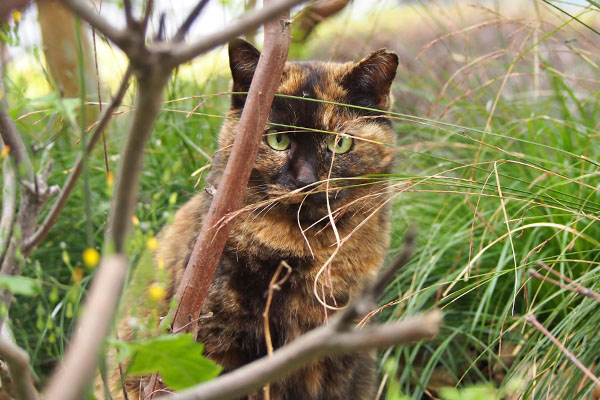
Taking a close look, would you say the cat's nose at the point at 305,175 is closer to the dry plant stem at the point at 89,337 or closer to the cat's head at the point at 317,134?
the cat's head at the point at 317,134

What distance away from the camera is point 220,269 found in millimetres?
1912

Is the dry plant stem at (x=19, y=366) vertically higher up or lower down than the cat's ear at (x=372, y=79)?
lower down

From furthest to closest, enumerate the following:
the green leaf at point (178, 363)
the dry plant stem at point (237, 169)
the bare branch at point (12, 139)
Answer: the bare branch at point (12, 139) < the dry plant stem at point (237, 169) < the green leaf at point (178, 363)

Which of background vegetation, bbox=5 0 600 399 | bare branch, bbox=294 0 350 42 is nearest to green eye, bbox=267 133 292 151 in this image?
background vegetation, bbox=5 0 600 399

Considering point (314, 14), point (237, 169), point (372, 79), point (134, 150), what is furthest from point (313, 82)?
point (134, 150)

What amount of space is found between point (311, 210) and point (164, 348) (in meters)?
1.12

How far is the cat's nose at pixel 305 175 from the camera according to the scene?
193 centimetres

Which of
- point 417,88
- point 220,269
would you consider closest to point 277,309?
point 220,269

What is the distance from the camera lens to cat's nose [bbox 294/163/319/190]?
1926 mm

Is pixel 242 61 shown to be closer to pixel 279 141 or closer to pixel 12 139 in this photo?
pixel 279 141

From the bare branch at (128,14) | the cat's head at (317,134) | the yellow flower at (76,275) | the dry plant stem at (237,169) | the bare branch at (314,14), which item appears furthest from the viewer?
the bare branch at (314,14)

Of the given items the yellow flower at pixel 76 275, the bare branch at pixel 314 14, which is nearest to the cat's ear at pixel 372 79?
the bare branch at pixel 314 14

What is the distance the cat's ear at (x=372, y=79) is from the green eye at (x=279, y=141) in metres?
0.31

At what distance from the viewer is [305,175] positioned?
1.94 meters
